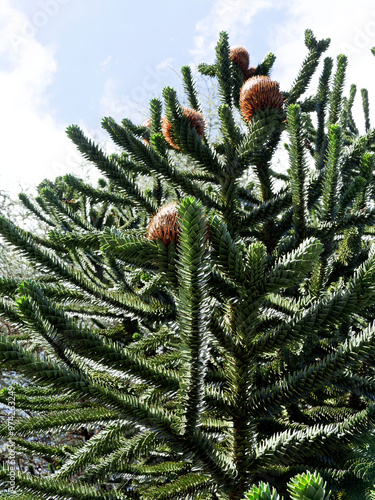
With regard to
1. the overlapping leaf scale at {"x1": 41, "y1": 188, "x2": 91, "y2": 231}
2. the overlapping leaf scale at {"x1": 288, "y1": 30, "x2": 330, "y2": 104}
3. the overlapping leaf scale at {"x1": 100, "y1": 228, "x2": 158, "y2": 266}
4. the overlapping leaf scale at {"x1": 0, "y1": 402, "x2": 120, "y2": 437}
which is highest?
the overlapping leaf scale at {"x1": 288, "y1": 30, "x2": 330, "y2": 104}

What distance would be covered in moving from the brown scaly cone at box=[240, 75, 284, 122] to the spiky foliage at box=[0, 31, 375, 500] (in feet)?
0.13

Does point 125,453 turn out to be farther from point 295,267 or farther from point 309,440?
point 295,267

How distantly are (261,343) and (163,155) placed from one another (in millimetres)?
1320

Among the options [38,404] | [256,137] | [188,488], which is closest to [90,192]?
[256,137]

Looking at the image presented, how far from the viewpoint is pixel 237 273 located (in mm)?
1107

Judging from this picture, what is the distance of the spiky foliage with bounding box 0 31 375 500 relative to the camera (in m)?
0.92

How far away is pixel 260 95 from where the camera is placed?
1.91m

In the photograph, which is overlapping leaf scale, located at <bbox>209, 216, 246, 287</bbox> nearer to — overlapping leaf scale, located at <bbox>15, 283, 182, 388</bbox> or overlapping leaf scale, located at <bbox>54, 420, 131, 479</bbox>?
overlapping leaf scale, located at <bbox>15, 283, 182, 388</bbox>

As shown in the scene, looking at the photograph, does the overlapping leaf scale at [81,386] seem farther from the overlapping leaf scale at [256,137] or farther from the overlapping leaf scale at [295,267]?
the overlapping leaf scale at [256,137]

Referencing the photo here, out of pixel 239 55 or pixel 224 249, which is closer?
pixel 224 249

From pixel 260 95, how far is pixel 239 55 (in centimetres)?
105

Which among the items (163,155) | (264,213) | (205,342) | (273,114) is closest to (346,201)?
(264,213)

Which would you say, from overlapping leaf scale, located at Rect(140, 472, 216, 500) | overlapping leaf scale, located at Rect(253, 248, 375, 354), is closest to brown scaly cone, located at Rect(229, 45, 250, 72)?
overlapping leaf scale, located at Rect(253, 248, 375, 354)

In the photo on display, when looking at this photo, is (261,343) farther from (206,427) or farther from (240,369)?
(206,427)
